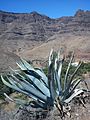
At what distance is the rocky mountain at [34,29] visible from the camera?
365 ft

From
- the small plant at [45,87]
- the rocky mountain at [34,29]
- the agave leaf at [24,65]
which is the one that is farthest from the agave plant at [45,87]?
the rocky mountain at [34,29]

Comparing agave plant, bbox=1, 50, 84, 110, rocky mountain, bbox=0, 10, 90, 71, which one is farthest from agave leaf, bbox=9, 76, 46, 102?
rocky mountain, bbox=0, 10, 90, 71

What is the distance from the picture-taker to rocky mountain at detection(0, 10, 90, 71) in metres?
111

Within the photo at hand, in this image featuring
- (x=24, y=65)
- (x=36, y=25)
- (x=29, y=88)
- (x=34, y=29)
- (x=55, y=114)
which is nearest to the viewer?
(x=55, y=114)

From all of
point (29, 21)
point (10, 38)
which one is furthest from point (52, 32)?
point (10, 38)

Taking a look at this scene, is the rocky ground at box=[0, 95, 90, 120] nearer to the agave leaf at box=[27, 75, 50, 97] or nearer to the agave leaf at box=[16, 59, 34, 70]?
the agave leaf at box=[27, 75, 50, 97]

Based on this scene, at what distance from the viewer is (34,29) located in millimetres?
134125

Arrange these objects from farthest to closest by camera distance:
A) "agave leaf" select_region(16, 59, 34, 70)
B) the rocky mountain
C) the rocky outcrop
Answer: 1. the rocky outcrop
2. the rocky mountain
3. "agave leaf" select_region(16, 59, 34, 70)

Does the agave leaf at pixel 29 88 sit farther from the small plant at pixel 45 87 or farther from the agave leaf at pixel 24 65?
the agave leaf at pixel 24 65

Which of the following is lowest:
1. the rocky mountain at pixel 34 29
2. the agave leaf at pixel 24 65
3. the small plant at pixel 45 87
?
the rocky mountain at pixel 34 29

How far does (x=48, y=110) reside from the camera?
5.07 meters

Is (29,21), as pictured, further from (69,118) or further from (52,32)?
(69,118)

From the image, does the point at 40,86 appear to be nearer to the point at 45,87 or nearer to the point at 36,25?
the point at 45,87

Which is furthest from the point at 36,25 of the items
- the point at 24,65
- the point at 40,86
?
the point at 40,86
